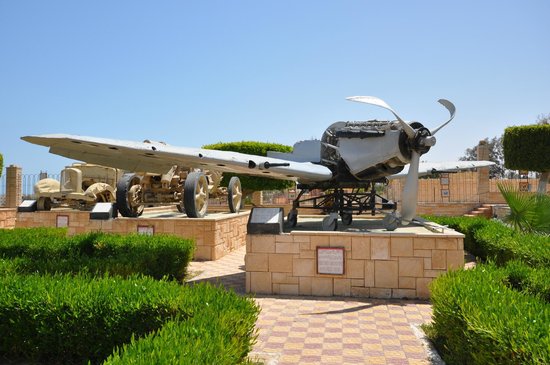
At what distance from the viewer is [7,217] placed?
17.2 metres

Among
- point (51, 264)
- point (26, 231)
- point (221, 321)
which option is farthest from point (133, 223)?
point (221, 321)

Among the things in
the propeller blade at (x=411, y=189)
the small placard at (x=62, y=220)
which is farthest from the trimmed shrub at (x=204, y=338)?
the small placard at (x=62, y=220)

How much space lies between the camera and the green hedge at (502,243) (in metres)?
5.93

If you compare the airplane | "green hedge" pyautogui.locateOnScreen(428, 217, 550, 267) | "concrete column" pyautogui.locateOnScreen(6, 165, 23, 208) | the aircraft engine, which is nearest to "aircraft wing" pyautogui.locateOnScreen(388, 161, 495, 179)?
the airplane

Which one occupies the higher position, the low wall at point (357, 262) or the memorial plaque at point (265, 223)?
the memorial plaque at point (265, 223)

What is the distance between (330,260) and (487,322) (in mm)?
3705

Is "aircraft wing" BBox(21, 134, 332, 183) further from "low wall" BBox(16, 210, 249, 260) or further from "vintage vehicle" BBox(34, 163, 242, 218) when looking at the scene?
"vintage vehicle" BBox(34, 163, 242, 218)

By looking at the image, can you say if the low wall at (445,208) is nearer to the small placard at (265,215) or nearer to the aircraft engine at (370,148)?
the aircraft engine at (370,148)

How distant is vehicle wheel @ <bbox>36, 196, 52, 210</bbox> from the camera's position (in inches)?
560

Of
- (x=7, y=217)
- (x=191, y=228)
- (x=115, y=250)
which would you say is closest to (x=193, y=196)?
(x=191, y=228)

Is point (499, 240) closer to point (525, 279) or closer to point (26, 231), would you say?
point (525, 279)

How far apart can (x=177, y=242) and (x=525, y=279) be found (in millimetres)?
5540

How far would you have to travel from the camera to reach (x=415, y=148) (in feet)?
24.5

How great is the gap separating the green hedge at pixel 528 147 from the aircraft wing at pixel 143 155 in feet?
49.4
